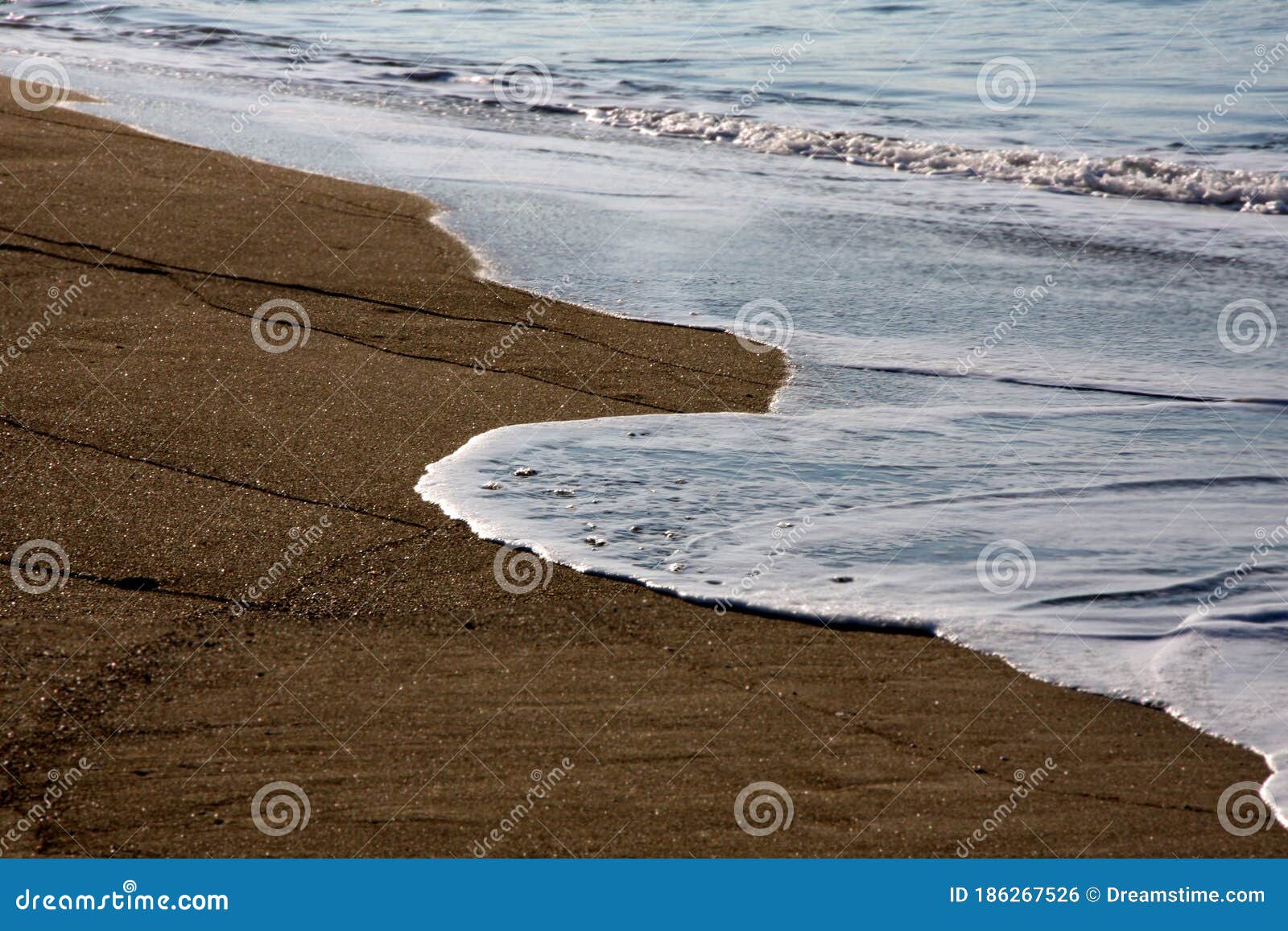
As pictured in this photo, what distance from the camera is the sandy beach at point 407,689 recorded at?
2689mm

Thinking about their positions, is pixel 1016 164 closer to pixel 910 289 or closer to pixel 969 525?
pixel 910 289

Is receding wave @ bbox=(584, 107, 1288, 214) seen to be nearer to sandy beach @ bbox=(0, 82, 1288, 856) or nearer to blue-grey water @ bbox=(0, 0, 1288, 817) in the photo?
blue-grey water @ bbox=(0, 0, 1288, 817)

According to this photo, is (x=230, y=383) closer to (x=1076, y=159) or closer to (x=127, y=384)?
(x=127, y=384)

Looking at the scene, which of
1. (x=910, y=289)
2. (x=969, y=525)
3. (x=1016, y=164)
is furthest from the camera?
(x=1016, y=164)

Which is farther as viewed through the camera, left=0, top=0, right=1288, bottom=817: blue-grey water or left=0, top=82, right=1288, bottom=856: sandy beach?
left=0, top=0, right=1288, bottom=817: blue-grey water

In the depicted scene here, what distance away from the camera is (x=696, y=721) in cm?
305

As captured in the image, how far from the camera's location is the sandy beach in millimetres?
2689

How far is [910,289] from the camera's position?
724cm

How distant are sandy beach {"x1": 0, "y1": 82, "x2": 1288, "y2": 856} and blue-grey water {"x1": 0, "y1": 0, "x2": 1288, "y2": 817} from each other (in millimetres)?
246

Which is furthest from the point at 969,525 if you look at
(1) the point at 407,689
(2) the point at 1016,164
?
(2) the point at 1016,164

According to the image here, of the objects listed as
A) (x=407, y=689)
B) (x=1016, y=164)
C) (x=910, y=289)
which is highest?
(x=1016, y=164)

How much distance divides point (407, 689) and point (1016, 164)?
32.9ft

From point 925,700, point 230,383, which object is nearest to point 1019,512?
point 925,700

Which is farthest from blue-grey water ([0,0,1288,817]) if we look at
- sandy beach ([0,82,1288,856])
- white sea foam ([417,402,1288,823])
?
sandy beach ([0,82,1288,856])
